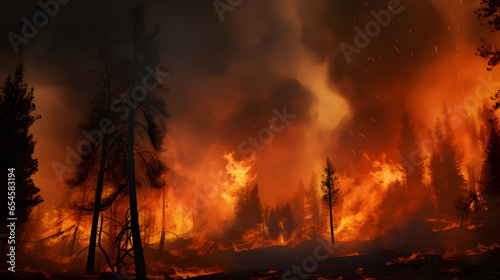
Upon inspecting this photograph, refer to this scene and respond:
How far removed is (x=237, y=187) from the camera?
231 ft

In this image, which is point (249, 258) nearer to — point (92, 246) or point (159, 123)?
point (92, 246)

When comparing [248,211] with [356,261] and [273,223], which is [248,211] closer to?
[273,223]

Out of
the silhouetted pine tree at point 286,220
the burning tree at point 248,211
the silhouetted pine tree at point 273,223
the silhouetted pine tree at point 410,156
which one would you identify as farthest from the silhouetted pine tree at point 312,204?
the silhouetted pine tree at point 410,156

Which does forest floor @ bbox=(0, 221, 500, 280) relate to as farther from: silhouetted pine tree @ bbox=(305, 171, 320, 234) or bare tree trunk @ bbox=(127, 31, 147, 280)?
silhouetted pine tree @ bbox=(305, 171, 320, 234)

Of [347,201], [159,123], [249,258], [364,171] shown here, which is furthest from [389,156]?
[159,123]

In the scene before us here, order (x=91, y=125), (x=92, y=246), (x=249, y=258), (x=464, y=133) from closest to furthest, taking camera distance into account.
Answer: (x=92, y=246) → (x=91, y=125) → (x=249, y=258) → (x=464, y=133)

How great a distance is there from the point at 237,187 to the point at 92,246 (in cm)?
5444

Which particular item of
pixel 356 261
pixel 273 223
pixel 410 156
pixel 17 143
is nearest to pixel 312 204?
pixel 273 223

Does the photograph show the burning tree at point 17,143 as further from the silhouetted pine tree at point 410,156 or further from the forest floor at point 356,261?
the silhouetted pine tree at point 410,156

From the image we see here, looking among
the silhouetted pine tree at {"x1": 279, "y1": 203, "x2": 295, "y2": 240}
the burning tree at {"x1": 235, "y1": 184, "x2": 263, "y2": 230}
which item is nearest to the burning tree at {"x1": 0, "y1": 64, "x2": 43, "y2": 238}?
the burning tree at {"x1": 235, "y1": 184, "x2": 263, "y2": 230}

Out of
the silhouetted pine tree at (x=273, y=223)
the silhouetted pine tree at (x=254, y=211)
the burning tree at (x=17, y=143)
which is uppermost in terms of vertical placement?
the burning tree at (x=17, y=143)

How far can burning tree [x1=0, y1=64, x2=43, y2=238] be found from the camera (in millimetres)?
19203

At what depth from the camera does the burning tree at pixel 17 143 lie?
19.2m

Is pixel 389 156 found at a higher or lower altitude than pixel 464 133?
lower
